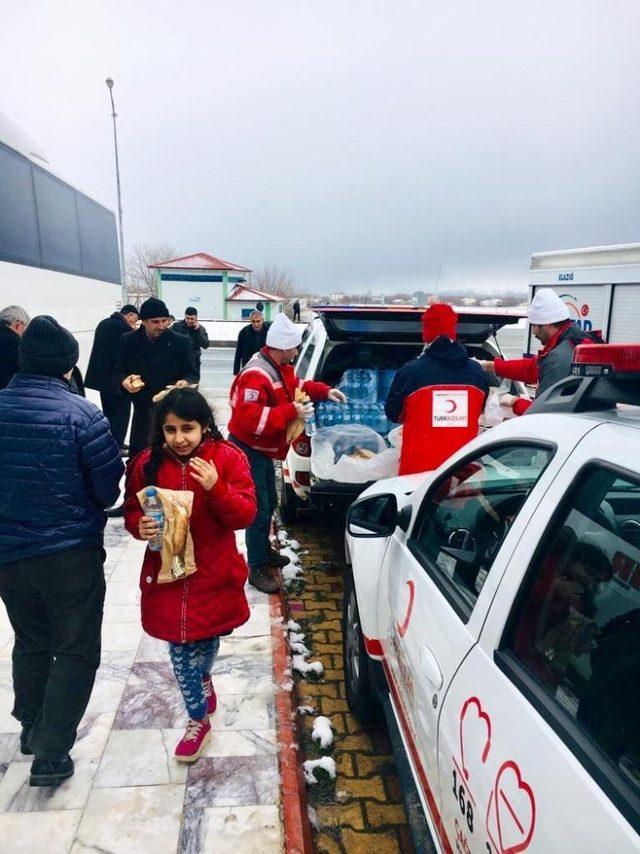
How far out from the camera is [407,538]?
2.45m

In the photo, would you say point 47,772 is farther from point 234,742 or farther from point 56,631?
point 234,742

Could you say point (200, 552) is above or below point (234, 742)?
above

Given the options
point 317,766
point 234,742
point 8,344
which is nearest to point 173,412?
point 234,742

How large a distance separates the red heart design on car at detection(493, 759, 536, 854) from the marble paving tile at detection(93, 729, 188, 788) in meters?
1.82

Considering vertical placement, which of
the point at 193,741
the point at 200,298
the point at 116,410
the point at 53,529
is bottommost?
the point at 193,741

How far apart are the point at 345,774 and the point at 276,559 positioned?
6.59 ft

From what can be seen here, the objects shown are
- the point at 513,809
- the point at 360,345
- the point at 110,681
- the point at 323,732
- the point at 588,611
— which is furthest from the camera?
the point at 360,345

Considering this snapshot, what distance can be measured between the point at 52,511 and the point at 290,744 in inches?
61.9

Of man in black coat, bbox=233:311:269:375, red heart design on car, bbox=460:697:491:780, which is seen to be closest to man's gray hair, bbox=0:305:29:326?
red heart design on car, bbox=460:697:491:780

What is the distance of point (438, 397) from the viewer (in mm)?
3799

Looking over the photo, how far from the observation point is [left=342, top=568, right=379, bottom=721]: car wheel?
2.98 meters

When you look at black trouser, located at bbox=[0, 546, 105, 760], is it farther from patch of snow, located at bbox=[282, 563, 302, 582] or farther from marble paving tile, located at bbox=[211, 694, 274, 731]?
patch of snow, located at bbox=[282, 563, 302, 582]

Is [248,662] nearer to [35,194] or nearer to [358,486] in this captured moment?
[358,486]

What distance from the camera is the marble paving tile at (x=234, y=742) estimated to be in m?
2.85
